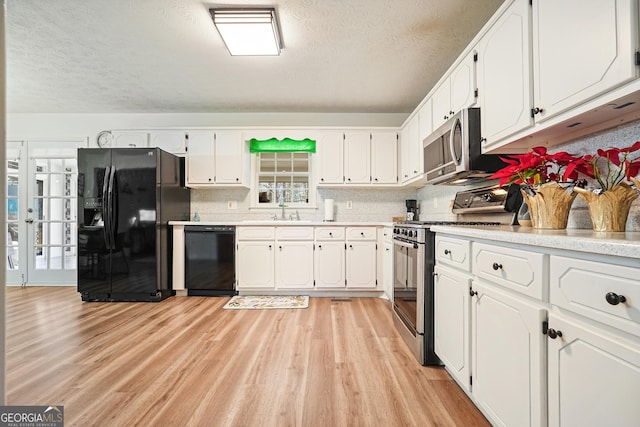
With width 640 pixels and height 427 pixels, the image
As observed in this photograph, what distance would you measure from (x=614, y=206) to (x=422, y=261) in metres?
1.00

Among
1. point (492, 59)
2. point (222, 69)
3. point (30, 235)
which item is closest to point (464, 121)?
point (492, 59)

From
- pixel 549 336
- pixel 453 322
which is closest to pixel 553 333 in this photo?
pixel 549 336

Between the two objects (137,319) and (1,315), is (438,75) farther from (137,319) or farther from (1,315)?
(137,319)

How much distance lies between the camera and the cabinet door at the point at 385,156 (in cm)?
393

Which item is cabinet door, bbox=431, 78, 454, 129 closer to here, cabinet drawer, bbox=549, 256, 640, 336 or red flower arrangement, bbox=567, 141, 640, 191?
red flower arrangement, bbox=567, 141, 640, 191

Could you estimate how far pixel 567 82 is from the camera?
1.28 m

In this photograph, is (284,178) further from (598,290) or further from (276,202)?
(598,290)

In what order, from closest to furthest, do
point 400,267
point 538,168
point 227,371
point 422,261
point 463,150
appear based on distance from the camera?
point 538,168 → point 227,371 → point 422,261 → point 463,150 → point 400,267

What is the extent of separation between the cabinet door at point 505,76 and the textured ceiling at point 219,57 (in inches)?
23.6

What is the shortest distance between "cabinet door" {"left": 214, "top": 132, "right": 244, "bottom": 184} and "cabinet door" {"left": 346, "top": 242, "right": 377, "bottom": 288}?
1789 millimetres

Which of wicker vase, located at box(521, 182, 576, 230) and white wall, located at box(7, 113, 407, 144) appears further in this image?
white wall, located at box(7, 113, 407, 144)

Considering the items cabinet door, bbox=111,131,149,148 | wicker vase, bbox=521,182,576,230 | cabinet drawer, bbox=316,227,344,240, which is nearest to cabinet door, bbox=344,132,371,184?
cabinet drawer, bbox=316,227,344,240

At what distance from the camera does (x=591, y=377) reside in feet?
2.64

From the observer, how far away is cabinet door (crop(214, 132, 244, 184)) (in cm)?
395
